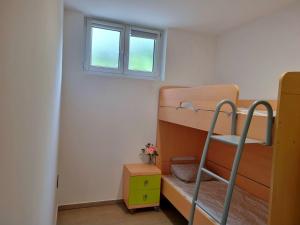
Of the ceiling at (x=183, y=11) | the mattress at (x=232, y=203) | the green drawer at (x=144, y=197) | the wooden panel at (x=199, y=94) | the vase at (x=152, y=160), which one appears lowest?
the green drawer at (x=144, y=197)

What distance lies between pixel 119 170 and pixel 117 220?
0.64m

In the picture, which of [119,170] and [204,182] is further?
[119,170]

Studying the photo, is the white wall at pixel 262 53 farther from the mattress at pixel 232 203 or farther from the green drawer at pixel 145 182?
the green drawer at pixel 145 182

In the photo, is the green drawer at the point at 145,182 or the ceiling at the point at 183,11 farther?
the green drawer at the point at 145,182

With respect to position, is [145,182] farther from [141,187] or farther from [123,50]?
[123,50]

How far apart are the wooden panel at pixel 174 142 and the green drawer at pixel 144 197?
1.17 ft

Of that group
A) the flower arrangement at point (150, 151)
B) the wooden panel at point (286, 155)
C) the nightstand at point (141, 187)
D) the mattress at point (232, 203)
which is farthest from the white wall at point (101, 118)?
the wooden panel at point (286, 155)

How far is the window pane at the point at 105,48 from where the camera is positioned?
3.02 meters

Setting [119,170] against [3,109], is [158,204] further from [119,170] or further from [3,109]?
[3,109]

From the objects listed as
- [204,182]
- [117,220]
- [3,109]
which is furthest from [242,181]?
[3,109]

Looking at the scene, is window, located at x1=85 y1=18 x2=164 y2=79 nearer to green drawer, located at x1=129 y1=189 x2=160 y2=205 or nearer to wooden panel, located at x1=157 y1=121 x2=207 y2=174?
wooden panel, located at x1=157 y1=121 x2=207 y2=174

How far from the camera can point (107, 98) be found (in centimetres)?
300

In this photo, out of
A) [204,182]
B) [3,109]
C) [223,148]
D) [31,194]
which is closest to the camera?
[3,109]

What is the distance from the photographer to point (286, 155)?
134 cm
